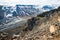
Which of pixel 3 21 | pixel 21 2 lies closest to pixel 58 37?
pixel 3 21

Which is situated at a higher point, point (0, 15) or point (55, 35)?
point (55, 35)

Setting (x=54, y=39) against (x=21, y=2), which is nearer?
(x=54, y=39)

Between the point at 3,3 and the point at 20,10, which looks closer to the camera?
the point at 20,10

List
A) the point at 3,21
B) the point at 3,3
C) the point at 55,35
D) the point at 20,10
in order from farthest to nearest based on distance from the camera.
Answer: the point at 3,3 < the point at 20,10 < the point at 3,21 < the point at 55,35

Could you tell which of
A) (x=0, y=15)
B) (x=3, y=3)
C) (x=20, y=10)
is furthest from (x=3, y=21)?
(x=3, y=3)

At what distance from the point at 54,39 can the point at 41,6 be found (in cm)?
8182

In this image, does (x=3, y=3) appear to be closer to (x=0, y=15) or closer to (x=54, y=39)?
(x=0, y=15)

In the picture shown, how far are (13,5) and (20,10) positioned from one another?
9768mm

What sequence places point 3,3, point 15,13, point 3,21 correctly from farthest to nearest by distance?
point 3,3 → point 15,13 → point 3,21

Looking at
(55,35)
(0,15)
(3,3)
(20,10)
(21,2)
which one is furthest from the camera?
(21,2)

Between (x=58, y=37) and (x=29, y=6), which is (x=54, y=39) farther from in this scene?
(x=29, y=6)

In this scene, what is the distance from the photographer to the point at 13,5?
92.2m

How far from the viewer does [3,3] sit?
88938mm

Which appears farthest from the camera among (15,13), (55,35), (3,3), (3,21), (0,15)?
(3,3)
